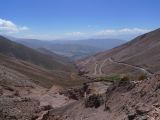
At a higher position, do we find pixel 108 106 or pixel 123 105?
pixel 123 105

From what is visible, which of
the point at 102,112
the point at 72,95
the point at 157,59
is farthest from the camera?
the point at 157,59

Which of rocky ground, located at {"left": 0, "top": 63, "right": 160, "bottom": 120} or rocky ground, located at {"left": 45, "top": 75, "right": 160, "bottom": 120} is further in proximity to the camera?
rocky ground, located at {"left": 0, "top": 63, "right": 160, "bottom": 120}

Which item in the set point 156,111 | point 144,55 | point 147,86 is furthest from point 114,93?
point 144,55

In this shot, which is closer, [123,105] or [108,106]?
[123,105]

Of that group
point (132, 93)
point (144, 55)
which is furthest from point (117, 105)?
point (144, 55)

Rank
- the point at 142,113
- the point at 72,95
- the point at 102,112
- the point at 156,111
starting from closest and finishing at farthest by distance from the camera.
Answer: the point at 156,111
the point at 142,113
the point at 102,112
the point at 72,95

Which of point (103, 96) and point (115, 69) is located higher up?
point (103, 96)

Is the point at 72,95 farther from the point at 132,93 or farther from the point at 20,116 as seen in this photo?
the point at 132,93

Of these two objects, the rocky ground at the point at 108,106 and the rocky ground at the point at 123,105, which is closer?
the rocky ground at the point at 123,105

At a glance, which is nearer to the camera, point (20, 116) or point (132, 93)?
point (132, 93)

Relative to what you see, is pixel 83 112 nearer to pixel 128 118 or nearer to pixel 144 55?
pixel 128 118
